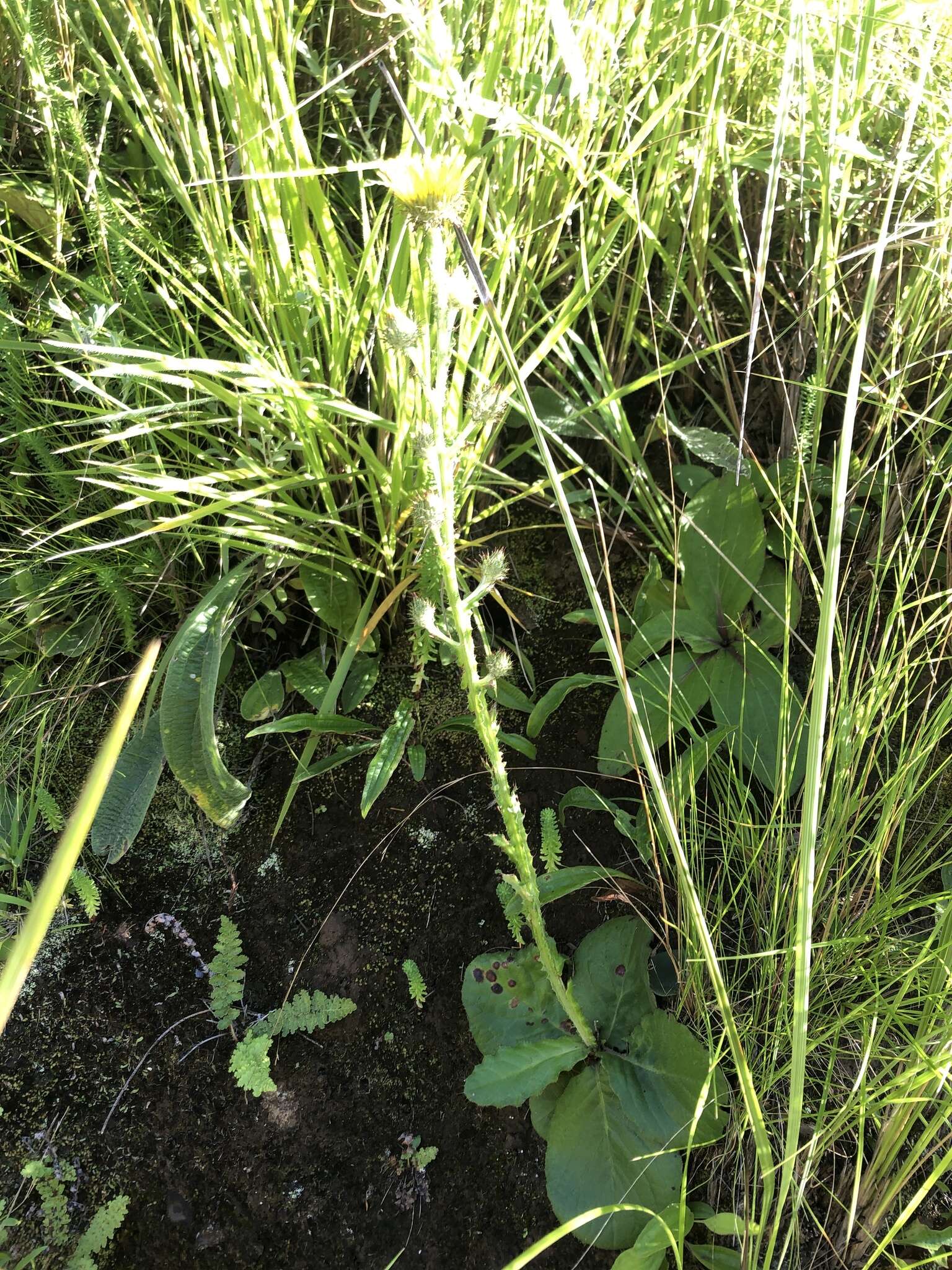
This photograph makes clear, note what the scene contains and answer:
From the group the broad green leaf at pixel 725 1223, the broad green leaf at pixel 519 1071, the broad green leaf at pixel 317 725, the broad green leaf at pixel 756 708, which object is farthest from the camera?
the broad green leaf at pixel 317 725

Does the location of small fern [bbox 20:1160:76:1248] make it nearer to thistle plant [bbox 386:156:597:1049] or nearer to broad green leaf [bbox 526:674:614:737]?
thistle plant [bbox 386:156:597:1049]

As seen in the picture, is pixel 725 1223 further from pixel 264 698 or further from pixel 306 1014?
pixel 264 698

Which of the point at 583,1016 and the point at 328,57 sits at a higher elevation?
the point at 328,57

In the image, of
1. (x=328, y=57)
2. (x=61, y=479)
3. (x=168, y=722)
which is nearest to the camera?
(x=168, y=722)

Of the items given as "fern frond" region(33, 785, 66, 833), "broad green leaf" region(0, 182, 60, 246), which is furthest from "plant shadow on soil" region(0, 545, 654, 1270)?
"broad green leaf" region(0, 182, 60, 246)

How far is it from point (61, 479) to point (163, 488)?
1.00ft

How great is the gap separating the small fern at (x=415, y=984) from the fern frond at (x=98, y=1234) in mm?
400

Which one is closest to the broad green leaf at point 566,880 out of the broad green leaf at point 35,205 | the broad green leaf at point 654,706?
the broad green leaf at point 654,706

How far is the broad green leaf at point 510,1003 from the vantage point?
1.01m

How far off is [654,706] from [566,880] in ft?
0.79

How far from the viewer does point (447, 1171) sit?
3.29 ft

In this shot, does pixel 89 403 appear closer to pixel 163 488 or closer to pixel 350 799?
pixel 163 488

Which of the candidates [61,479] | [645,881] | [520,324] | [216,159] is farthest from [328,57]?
[645,881]

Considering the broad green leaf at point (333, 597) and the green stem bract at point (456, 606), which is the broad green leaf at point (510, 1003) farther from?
the broad green leaf at point (333, 597)
